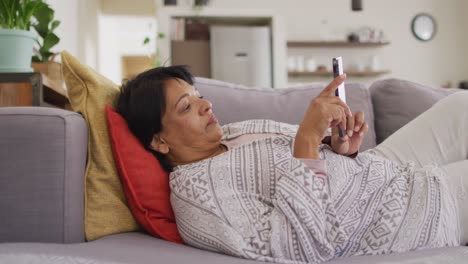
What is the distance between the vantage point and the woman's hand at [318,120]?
3.42 ft

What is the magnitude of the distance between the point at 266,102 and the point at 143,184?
62 centimetres

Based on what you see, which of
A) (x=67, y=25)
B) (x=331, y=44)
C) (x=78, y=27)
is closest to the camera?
(x=67, y=25)

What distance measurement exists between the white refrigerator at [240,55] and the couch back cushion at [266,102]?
3107 mm

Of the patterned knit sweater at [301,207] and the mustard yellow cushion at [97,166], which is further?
the mustard yellow cushion at [97,166]

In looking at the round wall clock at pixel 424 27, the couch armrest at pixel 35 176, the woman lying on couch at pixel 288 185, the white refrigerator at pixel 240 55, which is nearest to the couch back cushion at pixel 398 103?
the woman lying on couch at pixel 288 185

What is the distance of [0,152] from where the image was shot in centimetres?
98

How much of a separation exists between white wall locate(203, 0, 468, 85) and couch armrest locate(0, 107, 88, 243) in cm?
473

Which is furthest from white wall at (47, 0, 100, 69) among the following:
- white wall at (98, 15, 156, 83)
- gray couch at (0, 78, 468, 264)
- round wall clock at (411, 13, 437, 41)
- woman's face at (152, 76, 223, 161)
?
round wall clock at (411, 13, 437, 41)

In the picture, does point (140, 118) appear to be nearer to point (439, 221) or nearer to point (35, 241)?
point (35, 241)

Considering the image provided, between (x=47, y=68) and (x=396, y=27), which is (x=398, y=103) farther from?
(x=396, y=27)

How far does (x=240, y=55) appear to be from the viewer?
483cm

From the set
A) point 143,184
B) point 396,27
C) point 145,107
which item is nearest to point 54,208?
point 143,184

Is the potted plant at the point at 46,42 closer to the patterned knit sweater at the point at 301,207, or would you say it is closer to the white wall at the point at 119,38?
the patterned knit sweater at the point at 301,207

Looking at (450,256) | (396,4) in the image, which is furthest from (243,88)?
(396,4)
